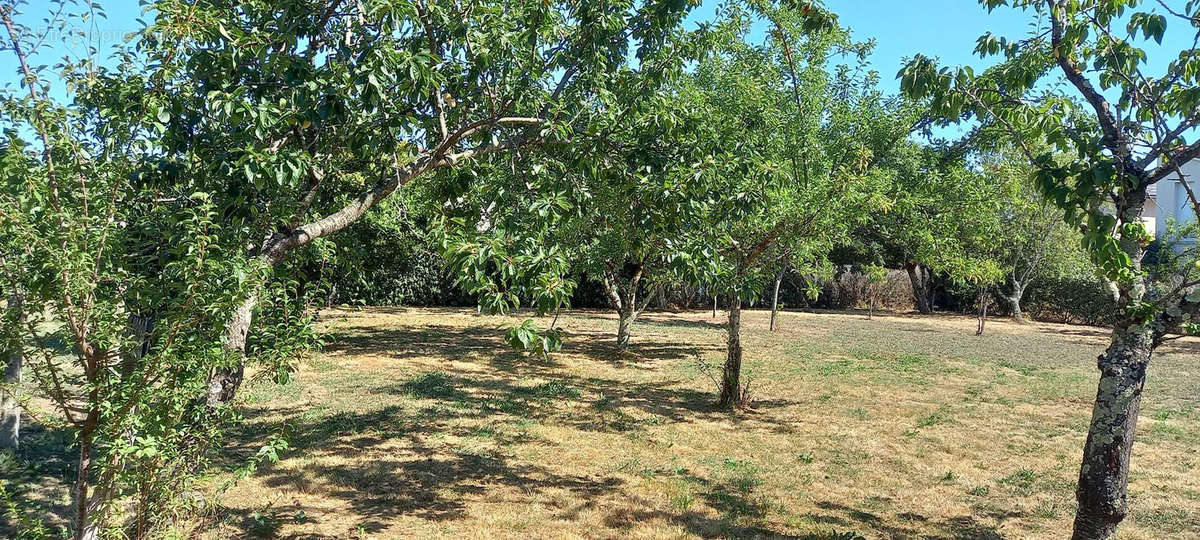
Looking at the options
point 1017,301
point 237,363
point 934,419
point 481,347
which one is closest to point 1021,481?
point 934,419

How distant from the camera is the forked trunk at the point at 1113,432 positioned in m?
4.47

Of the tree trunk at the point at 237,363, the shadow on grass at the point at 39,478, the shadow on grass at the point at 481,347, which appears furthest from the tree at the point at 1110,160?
the shadow on grass at the point at 481,347

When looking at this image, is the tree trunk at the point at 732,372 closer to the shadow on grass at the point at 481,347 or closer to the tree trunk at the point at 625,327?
the shadow on grass at the point at 481,347

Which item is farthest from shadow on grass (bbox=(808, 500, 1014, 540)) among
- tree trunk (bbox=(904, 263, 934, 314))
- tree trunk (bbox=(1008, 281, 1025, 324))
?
tree trunk (bbox=(904, 263, 934, 314))

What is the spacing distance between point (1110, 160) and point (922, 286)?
3097cm

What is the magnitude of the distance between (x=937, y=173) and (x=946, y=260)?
2.07 meters

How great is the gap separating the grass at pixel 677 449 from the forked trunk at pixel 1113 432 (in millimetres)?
1264

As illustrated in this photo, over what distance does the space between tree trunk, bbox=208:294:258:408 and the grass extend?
0.11 meters

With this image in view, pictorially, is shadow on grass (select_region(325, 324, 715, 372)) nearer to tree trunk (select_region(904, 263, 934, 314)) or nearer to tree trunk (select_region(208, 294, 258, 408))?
tree trunk (select_region(208, 294, 258, 408))

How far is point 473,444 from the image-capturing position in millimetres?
8023

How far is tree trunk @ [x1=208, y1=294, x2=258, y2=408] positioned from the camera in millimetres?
3787

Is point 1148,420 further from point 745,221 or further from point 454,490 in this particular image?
point 454,490

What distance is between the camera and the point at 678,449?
809 centimetres

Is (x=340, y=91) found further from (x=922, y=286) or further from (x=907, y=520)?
(x=922, y=286)
